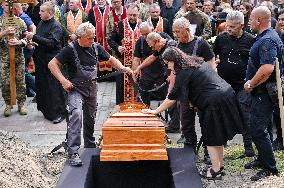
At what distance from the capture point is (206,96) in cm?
663

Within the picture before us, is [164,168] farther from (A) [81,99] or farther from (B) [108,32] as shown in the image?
(B) [108,32]

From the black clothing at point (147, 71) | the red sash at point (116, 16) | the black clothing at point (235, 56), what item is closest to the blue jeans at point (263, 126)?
the black clothing at point (235, 56)

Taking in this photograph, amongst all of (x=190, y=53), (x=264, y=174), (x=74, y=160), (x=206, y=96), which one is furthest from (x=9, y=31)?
(x=264, y=174)

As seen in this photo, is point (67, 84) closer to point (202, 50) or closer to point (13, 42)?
point (202, 50)

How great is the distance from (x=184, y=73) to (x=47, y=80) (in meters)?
3.98

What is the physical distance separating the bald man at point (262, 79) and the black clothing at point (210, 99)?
0.81 ft

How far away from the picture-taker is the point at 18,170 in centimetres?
662

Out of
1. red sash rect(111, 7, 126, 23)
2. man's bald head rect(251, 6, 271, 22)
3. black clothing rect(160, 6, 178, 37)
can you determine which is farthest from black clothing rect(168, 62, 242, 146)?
black clothing rect(160, 6, 178, 37)

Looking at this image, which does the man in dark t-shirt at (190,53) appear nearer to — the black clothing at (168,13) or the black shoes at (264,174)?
the black shoes at (264,174)

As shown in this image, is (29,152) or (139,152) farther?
(29,152)

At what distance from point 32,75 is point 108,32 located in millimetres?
2346

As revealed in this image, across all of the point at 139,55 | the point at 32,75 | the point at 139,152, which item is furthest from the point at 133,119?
the point at 32,75

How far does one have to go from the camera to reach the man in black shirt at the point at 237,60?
759 cm

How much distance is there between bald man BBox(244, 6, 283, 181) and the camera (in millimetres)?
6480
